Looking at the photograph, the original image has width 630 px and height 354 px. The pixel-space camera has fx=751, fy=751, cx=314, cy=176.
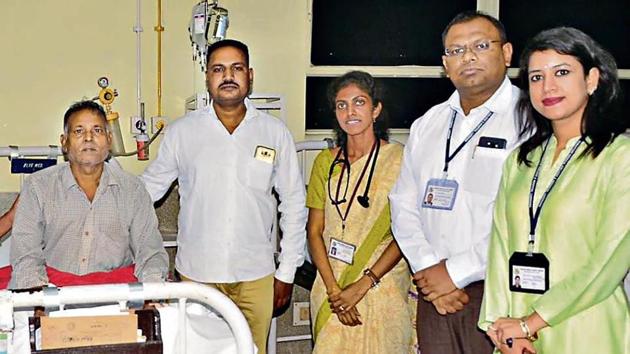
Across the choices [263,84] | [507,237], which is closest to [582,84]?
[507,237]

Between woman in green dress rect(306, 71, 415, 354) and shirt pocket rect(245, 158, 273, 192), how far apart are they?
20 cm

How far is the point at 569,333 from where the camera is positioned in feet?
6.62

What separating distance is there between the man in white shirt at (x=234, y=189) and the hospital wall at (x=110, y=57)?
153cm

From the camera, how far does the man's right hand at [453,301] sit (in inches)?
98.2

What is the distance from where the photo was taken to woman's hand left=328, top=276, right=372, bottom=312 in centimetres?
289

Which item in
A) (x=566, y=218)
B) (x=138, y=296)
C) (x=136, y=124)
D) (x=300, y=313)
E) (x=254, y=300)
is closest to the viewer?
(x=138, y=296)

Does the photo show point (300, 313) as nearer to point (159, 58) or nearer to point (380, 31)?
point (159, 58)

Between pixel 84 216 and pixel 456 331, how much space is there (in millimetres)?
1285

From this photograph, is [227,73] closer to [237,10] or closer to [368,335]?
[368,335]

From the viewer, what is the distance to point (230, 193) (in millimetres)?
2932

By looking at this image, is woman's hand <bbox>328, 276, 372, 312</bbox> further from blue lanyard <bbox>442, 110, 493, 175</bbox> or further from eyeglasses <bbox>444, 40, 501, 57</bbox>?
eyeglasses <bbox>444, 40, 501, 57</bbox>

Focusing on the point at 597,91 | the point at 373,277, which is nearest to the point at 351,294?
the point at 373,277

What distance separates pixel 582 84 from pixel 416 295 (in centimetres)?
112

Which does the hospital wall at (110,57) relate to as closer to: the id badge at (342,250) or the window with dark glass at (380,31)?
the window with dark glass at (380,31)
